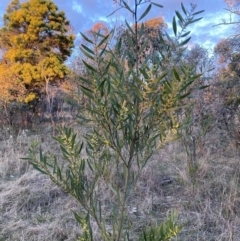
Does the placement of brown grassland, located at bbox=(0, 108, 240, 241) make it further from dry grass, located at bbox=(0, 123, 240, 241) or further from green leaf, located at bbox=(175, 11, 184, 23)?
green leaf, located at bbox=(175, 11, 184, 23)

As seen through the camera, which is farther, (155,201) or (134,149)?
(155,201)

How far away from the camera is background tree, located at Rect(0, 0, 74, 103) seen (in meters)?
10.6

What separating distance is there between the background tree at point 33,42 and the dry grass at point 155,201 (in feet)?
20.2

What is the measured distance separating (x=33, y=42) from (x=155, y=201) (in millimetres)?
9081

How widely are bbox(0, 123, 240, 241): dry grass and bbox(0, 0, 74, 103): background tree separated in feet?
20.2

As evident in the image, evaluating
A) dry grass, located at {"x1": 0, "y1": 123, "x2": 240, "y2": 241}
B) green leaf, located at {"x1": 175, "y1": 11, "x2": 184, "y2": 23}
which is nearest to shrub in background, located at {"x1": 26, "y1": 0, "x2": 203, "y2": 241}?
green leaf, located at {"x1": 175, "y1": 11, "x2": 184, "y2": 23}

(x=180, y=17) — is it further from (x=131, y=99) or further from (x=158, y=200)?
(x=158, y=200)

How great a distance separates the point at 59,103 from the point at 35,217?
8.33m

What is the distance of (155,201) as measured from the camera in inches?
136

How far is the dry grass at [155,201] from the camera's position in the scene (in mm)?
2838

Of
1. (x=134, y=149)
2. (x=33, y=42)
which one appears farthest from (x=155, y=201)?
(x=33, y=42)

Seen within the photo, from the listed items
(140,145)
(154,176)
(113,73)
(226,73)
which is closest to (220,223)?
(154,176)

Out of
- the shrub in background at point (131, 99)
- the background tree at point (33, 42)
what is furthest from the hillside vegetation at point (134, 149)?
the background tree at point (33, 42)

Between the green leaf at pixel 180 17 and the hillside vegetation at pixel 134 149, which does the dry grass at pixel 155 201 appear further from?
the green leaf at pixel 180 17
